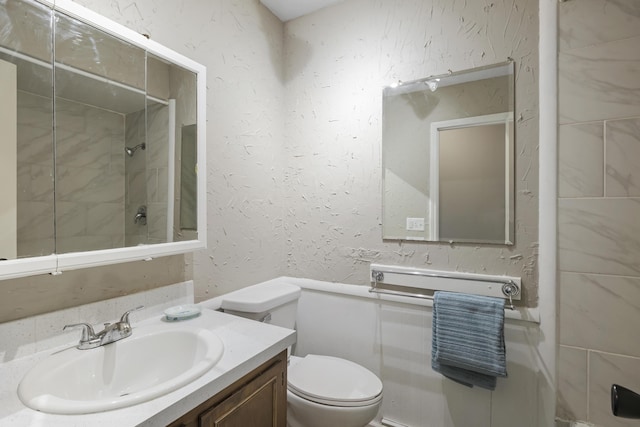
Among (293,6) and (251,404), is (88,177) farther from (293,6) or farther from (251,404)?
(293,6)

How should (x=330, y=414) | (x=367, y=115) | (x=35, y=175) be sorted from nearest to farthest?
(x=35, y=175) → (x=330, y=414) → (x=367, y=115)

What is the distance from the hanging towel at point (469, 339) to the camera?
4.06 ft

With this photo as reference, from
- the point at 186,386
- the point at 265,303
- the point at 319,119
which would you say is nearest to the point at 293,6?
the point at 319,119

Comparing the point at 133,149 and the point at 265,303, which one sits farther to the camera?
the point at 265,303

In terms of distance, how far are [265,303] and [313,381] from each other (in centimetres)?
41

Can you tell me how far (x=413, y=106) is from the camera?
1.54 m

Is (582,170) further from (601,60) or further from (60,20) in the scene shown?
(60,20)

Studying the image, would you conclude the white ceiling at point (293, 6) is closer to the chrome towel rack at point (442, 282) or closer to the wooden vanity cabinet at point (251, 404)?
the chrome towel rack at point (442, 282)

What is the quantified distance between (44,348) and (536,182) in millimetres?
1875

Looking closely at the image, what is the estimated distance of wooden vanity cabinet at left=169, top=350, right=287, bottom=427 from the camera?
754 mm

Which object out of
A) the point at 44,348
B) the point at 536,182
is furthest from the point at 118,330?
the point at 536,182

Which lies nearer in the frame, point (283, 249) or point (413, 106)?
point (413, 106)

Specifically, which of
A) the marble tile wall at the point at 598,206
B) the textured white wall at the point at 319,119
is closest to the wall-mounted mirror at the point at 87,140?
the textured white wall at the point at 319,119

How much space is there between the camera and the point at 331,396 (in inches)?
48.4
